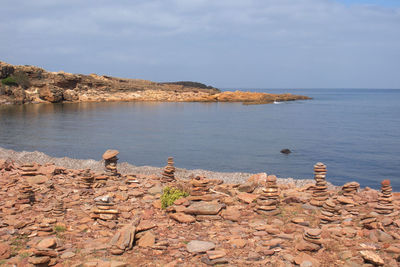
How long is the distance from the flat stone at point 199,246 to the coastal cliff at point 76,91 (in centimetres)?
7702

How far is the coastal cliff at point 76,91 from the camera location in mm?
80312

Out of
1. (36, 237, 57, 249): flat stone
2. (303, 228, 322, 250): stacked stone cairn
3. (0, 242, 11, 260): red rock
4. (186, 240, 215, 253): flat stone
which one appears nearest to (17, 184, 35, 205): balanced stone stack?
(0, 242, 11, 260): red rock

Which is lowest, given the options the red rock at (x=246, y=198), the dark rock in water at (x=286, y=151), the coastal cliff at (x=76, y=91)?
the dark rock in water at (x=286, y=151)

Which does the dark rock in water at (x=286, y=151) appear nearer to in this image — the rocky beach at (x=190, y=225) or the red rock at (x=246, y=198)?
the rocky beach at (x=190, y=225)

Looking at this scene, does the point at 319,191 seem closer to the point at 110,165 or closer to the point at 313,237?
the point at 313,237

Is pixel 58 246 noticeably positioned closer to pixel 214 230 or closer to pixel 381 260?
pixel 214 230

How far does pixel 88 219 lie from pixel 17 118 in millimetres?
46087

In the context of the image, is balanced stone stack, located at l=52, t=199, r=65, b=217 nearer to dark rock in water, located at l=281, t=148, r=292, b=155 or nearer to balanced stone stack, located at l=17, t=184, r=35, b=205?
balanced stone stack, located at l=17, t=184, r=35, b=205

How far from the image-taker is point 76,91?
297 ft

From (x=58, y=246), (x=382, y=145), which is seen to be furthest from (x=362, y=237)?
(x=382, y=145)

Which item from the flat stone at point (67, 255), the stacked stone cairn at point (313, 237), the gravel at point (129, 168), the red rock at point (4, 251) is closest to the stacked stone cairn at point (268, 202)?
the stacked stone cairn at point (313, 237)

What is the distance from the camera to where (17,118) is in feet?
167

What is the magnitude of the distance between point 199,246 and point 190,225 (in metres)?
1.62

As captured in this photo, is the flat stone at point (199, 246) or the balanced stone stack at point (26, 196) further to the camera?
the balanced stone stack at point (26, 196)
